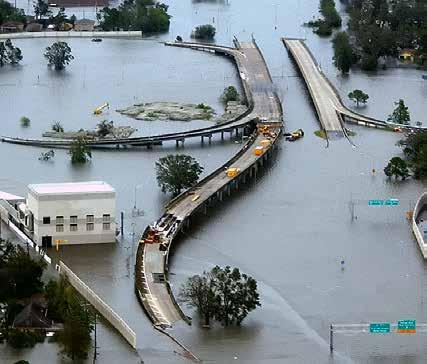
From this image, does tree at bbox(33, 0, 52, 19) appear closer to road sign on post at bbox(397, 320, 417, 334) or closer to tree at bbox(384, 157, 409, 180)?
tree at bbox(384, 157, 409, 180)

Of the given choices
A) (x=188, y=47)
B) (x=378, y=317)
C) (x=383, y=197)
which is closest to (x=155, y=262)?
(x=378, y=317)

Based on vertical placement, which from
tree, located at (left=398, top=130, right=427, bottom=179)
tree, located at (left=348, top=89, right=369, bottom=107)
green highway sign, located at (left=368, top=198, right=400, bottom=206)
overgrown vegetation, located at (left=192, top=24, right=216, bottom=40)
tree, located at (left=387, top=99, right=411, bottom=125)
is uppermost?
green highway sign, located at (left=368, top=198, right=400, bottom=206)

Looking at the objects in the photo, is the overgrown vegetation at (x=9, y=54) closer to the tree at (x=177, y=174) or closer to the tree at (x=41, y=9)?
the tree at (x=41, y=9)

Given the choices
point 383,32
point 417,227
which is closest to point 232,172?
point 417,227

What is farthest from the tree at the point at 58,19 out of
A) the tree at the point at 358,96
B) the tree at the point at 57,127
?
the tree at the point at 57,127

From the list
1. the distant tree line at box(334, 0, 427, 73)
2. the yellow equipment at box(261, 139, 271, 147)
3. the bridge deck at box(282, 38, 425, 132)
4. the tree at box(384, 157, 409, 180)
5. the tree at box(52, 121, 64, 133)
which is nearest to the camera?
the tree at box(384, 157, 409, 180)

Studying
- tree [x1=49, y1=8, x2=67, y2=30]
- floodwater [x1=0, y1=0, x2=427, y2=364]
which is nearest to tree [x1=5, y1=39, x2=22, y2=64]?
floodwater [x1=0, y1=0, x2=427, y2=364]

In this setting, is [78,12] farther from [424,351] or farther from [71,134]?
[424,351]
